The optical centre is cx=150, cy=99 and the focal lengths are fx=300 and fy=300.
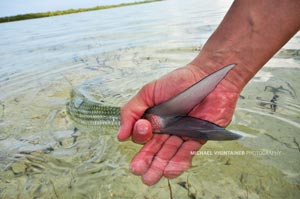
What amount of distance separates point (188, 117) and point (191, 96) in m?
0.16

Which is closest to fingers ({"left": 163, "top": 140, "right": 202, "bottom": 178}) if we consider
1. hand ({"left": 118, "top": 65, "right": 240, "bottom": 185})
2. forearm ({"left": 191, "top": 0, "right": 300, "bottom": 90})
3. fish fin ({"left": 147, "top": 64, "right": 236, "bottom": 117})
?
hand ({"left": 118, "top": 65, "right": 240, "bottom": 185})

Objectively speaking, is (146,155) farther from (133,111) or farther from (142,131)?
(133,111)

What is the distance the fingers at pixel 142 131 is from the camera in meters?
2.16

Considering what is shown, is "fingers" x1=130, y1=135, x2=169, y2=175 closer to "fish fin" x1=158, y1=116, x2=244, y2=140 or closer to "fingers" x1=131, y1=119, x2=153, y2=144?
"fingers" x1=131, y1=119, x2=153, y2=144

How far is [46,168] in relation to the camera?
247 centimetres

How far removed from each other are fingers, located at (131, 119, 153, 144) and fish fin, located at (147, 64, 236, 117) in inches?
6.9

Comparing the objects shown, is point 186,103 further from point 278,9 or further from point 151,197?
point 278,9

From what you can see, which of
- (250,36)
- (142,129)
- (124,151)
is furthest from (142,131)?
(250,36)

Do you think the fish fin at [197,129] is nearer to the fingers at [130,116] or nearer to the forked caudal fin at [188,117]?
the forked caudal fin at [188,117]

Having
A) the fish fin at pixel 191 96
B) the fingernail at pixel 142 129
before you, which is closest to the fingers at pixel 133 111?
the fingernail at pixel 142 129

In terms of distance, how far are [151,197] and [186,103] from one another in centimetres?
71

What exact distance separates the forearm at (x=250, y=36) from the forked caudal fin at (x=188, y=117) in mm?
895

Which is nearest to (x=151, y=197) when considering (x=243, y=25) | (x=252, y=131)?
(x=252, y=131)

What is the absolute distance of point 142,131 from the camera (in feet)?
7.21
